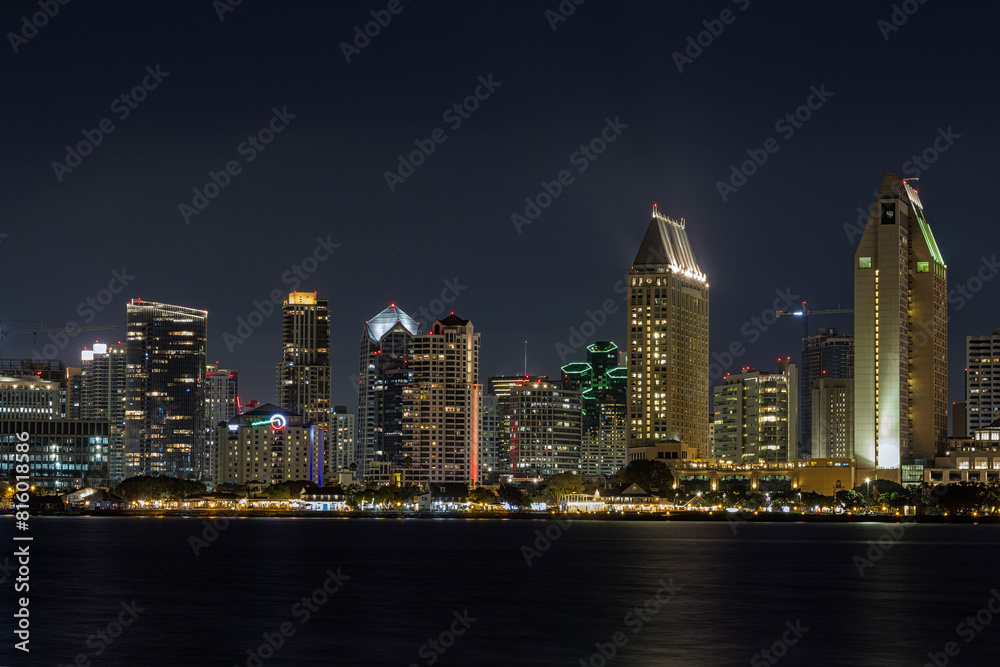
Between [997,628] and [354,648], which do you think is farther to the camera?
[997,628]

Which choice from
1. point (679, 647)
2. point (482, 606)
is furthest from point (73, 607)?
point (679, 647)

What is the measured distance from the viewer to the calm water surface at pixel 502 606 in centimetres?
7362

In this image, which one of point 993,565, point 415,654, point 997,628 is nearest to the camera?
point 415,654

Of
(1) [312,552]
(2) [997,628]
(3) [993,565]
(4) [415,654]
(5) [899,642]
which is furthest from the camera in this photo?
(1) [312,552]

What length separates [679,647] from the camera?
246 ft

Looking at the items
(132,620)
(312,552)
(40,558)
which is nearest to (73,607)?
(132,620)

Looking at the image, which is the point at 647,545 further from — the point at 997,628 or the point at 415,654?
the point at 415,654

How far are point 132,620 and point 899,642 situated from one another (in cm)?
4653

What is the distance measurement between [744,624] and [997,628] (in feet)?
50.8

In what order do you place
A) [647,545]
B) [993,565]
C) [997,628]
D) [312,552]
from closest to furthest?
[997,628], [993,565], [312,552], [647,545]

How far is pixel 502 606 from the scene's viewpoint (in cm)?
9700

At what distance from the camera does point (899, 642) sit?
7888 cm

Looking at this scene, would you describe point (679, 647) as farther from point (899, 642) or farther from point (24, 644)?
point (24, 644)

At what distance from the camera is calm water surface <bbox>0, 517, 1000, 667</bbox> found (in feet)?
242
